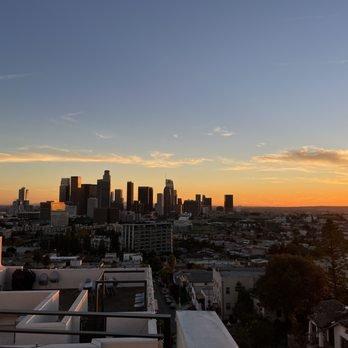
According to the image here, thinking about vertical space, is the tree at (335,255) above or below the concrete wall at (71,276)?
below

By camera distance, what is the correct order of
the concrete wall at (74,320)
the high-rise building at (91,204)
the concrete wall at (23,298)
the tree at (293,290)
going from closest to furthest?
the concrete wall at (74,320) → the concrete wall at (23,298) → the tree at (293,290) → the high-rise building at (91,204)

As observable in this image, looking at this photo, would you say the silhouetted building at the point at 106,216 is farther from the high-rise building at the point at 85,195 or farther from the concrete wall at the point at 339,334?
the concrete wall at the point at 339,334

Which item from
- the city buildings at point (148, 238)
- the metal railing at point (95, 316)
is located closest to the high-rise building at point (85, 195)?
the city buildings at point (148, 238)

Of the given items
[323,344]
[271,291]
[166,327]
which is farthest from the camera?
[271,291]

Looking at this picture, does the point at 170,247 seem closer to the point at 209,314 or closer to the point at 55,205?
the point at 209,314

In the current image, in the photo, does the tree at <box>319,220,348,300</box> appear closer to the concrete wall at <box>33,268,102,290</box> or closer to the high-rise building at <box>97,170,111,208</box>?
the concrete wall at <box>33,268,102,290</box>

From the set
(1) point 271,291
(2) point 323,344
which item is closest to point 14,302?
(2) point 323,344

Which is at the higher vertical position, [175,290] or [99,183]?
[99,183]
